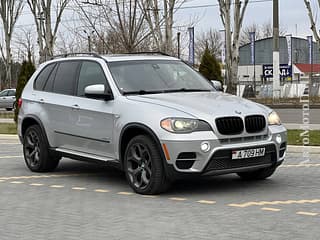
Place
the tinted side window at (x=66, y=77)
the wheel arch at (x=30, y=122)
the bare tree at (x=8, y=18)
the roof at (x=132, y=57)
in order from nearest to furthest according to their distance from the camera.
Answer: the roof at (x=132, y=57) < the tinted side window at (x=66, y=77) < the wheel arch at (x=30, y=122) < the bare tree at (x=8, y=18)

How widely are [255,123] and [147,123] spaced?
137cm

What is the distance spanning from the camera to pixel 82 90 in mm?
9266

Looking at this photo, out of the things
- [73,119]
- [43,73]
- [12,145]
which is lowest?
[12,145]

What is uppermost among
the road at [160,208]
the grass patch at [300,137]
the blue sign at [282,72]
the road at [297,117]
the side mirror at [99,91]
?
the side mirror at [99,91]

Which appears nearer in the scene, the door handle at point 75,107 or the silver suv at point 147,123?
the silver suv at point 147,123

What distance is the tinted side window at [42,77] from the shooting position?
10352 mm

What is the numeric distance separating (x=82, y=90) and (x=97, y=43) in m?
19.4

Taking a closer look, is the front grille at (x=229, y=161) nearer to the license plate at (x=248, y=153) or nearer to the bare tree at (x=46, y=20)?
the license plate at (x=248, y=153)

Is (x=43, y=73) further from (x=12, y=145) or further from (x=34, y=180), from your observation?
(x=12, y=145)

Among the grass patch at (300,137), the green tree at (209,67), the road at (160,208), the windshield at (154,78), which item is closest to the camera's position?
the road at (160,208)

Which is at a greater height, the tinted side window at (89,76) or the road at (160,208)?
the tinted side window at (89,76)

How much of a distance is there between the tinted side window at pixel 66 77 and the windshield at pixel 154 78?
0.86 m

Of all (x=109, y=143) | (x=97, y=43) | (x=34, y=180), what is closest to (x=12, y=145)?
(x=34, y=180)

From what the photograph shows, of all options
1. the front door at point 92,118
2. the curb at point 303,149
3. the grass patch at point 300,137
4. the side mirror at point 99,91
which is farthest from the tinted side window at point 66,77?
the grass patch at point 300,137
